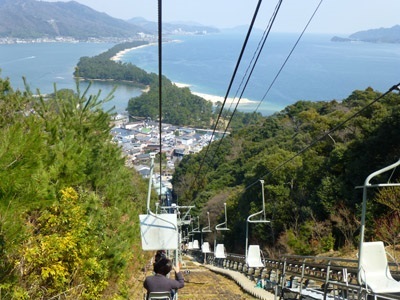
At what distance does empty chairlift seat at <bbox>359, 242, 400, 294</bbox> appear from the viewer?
3.67 meters

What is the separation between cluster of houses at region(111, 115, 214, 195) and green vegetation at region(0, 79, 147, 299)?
37.6m

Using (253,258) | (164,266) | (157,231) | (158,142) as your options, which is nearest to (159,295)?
(164,266)

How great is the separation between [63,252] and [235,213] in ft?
56.8

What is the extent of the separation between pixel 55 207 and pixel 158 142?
54.6 metres

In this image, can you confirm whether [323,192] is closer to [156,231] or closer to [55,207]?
[156,231]

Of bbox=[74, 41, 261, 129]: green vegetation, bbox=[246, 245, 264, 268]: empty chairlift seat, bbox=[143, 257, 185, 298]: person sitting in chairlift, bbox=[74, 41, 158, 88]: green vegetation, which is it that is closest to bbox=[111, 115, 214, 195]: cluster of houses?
bbox=[74, 41, 261, 129]: green vegetation

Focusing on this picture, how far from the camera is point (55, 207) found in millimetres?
5020

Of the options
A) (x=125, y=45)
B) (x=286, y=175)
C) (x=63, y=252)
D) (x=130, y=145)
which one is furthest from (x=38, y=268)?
(x=125, y=45)

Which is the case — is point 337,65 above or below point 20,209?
above

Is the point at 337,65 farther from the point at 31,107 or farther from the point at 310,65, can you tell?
the point at 31,107

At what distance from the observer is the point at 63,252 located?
5.03 meters

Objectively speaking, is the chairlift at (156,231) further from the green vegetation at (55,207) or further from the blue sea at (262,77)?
the blue sea at (262,77)

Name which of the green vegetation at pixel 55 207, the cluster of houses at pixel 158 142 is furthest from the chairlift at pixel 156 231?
the cluster of houses at pixel 158 142

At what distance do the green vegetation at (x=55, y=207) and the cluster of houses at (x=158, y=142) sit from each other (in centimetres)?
3756
